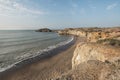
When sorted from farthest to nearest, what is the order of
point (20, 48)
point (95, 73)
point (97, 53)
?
point (20, 48) → point (97, 53) → point (95, 73)

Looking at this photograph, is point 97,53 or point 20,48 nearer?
point 97,53

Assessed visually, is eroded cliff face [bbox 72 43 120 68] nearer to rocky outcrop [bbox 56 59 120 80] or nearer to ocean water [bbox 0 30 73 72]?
rocky outcrop [bbox 56 59 120 80]

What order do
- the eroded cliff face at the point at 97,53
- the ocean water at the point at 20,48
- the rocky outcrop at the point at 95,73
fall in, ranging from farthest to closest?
the ocean water at the point at 20,48 → the eroded cliff face at the point at 97,53 → the rocky outcrop at the point at 95,73

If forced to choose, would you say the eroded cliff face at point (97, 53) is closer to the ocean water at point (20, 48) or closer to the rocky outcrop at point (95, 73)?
the rocky outcrop at point (95, 73)

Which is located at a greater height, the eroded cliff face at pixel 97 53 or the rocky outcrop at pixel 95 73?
the rocky outcrop at pixel 95 73

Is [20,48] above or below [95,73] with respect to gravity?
below

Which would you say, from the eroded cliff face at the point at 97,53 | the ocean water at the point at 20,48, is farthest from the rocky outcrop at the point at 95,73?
the ocean water at the point at 20,48

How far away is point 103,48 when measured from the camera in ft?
32.0

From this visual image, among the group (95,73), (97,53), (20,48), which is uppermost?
(95,73)

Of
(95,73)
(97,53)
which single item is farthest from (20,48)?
(95,73)

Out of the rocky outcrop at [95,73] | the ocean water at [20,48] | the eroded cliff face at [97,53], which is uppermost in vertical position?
the rocky outcrop at [95,73]

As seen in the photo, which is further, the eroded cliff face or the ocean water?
the ocean water

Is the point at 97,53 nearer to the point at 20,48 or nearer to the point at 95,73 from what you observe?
the point at 95,73

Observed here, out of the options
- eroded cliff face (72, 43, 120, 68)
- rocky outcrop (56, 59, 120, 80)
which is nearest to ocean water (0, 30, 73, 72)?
eroded cliff face (72, 43, 120, 68)
